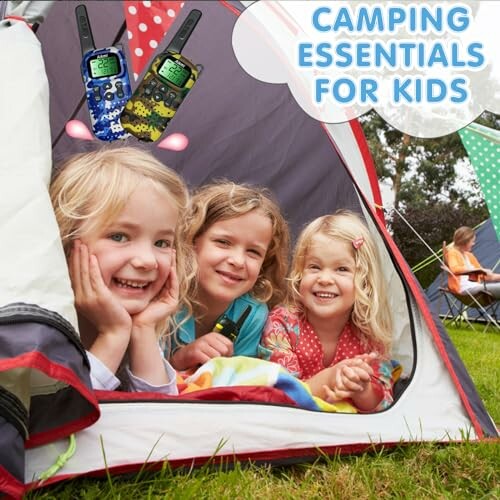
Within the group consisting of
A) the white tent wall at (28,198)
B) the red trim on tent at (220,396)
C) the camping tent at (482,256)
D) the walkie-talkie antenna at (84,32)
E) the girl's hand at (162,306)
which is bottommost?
the camping tent at (482,256)

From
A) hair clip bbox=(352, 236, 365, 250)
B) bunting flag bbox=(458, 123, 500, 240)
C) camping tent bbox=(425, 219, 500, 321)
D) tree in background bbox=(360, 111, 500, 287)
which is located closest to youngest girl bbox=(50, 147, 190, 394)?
hair clip bbox=(352, 236, 365, 250)

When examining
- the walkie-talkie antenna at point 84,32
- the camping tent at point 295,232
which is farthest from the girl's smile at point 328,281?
the walkie-talkie antenna at point 84,32

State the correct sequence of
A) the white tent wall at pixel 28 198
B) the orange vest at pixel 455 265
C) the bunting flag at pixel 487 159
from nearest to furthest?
the white tent wall at pixel 28 198 < the bunting flag at pixel 487 159 < the orange vest at pixel 455 265

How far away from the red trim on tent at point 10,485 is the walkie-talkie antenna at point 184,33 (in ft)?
3.75

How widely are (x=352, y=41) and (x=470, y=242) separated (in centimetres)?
222

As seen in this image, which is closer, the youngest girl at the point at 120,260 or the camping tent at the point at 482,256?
the youngest girl at the point at 120,260

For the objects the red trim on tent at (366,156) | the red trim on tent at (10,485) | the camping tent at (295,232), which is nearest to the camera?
the red trim on tent at (10,485)

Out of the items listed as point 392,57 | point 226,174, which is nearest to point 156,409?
point 226,174

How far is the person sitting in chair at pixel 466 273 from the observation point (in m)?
3.88

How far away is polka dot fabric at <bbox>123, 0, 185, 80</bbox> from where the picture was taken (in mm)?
1603

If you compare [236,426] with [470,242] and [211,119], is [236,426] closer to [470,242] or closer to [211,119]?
[211,119]

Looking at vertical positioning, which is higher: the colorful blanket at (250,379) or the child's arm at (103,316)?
the child's arm at (103,316)

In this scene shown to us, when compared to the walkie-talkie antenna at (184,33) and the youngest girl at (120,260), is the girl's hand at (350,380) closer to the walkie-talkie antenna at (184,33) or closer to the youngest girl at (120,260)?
the youngest girl at (120,260)

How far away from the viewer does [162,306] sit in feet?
4.21
